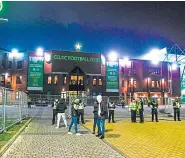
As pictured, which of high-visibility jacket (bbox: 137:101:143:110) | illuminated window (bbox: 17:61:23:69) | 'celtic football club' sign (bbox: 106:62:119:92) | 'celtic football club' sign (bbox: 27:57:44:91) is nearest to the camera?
high-visibility jacket (bbox: 137:101:143:110)

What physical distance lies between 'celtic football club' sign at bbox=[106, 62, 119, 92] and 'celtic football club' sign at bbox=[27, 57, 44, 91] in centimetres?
1614

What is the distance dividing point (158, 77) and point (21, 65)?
36.0m

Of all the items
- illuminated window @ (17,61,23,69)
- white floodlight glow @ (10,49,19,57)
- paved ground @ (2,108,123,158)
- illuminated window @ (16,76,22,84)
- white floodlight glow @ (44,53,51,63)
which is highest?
white floodlight glow @ (10,49,19,57)

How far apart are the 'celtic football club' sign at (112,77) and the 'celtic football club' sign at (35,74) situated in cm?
1614

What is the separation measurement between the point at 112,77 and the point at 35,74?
18541 mm

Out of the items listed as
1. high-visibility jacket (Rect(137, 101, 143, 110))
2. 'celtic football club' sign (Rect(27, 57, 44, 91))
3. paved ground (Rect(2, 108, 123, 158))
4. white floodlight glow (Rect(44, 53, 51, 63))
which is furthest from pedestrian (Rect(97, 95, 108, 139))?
white floodlight glow (Rect(44, 53, 51, 63))

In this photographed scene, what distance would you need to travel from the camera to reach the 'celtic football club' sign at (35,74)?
59656 millimetres

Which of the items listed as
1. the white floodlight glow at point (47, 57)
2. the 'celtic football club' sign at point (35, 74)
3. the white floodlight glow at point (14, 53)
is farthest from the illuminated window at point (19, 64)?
the white floodlight glow at point (47, 57)

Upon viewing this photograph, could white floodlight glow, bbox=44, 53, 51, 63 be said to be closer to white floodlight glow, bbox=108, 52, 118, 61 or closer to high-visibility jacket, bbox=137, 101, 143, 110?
white floodlight glow, bbox=108, 52, 118, 61

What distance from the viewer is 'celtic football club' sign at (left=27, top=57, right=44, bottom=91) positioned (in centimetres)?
5966

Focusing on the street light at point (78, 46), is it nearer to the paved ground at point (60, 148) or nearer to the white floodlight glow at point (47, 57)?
the white floodlight glow at point (47, 57)

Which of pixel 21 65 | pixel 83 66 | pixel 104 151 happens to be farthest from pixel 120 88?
pixel 104 151

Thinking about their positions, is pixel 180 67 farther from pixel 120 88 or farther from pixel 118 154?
pixel 118 154

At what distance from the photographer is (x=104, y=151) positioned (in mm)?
8812
